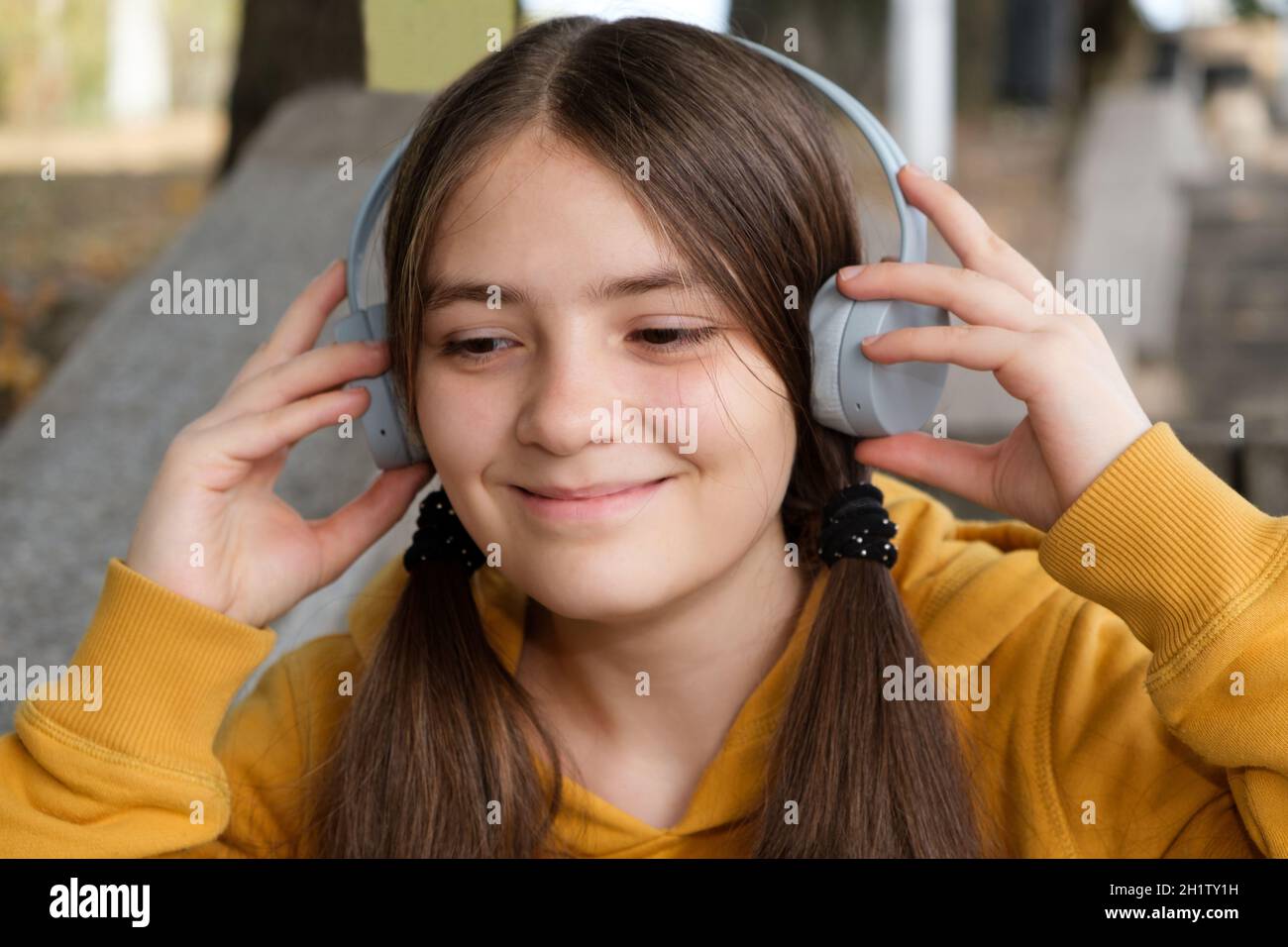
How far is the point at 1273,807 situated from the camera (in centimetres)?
172

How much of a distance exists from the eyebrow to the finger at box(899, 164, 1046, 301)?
326mm

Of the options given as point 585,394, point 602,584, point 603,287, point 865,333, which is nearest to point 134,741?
point 602,584

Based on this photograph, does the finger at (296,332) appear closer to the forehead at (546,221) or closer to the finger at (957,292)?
the forehead at (546,221)

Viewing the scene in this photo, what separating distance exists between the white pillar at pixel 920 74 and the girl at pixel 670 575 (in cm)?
540

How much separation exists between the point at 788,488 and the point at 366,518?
672 millimetres

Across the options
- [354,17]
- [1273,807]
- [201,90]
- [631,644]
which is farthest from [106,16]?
[1273,807]

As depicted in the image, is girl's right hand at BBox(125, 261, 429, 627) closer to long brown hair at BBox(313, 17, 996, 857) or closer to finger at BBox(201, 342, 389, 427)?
finger at BBox(201, 342, 389, 427)

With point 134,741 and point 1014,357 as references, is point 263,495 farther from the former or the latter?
point 1014,357

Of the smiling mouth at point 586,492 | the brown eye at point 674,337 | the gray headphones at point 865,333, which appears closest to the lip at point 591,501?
the smiling mouth at point 586,492

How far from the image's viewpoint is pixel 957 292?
6.12ft

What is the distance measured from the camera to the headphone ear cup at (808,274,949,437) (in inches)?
75.2

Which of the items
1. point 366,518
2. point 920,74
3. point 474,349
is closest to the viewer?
point 474,349

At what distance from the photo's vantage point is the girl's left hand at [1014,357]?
5.89 feet
